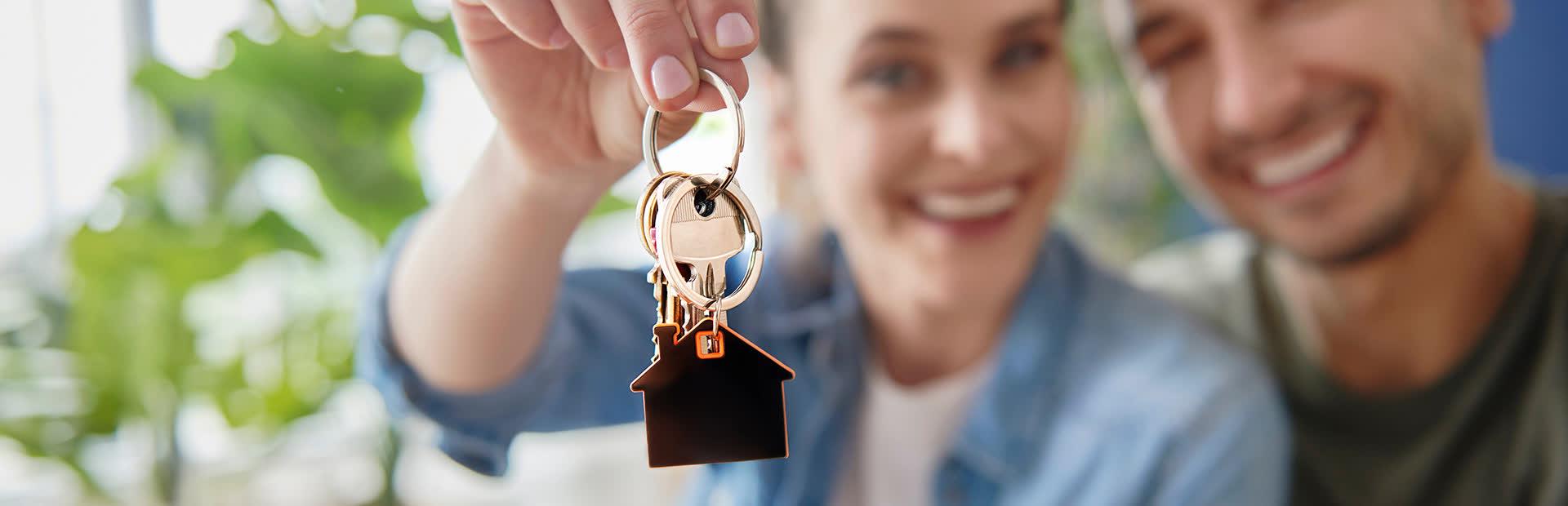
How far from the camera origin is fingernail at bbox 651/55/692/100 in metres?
0.47

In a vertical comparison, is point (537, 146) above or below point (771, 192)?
above

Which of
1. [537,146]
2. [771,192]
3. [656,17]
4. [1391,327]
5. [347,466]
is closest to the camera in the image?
[656,17]

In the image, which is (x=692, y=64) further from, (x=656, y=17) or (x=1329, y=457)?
(x=1329, y=457)

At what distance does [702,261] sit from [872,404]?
68 centimetres

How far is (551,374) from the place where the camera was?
3.23ft

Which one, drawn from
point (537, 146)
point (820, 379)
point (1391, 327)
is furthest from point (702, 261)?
point (1391, 327)

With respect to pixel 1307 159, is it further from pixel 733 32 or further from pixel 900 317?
pixel 733 32

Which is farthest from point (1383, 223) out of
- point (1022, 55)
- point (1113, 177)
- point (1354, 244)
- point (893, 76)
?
point (1113, 177)

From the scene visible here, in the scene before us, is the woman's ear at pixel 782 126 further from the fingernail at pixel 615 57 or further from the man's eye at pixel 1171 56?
the fingernail at pixel 615 57

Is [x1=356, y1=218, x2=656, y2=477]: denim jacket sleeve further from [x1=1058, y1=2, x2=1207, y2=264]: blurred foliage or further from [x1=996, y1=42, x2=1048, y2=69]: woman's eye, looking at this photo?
[x1=1058, y1=2, x2=1207, y2=264]: blurred foliage

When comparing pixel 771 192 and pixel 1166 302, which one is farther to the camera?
pixel 771 192

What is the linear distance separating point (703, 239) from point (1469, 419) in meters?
0.95

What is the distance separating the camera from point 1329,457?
44.3 inches

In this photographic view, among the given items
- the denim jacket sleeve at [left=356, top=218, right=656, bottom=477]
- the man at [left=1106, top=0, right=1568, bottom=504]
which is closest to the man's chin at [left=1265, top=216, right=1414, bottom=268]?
the man at [left=1106, top=0, right=1568, bottom=504]
